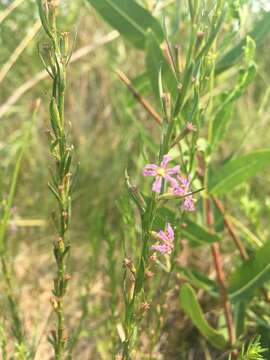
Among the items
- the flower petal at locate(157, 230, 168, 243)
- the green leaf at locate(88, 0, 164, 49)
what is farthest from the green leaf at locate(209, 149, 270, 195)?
the flower petal at locate(157, 230, 168, 243)

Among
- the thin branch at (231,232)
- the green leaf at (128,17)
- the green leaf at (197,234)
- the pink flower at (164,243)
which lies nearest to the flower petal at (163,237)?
the pink flower at (164,243)

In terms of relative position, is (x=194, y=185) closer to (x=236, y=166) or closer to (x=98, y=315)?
(x=236, y=166)

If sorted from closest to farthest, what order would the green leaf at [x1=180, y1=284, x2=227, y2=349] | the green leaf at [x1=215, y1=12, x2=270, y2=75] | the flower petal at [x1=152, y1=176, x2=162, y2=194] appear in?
the flower petal at [x1=152, y1=176, x2=162, y2=194], the green leaf at [x1=180, y1=284, x2=227, y2=349], the green leaf at [x1=215, y1=12, x2=270, y2=75]

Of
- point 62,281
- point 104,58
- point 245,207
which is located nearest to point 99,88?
point 104,58

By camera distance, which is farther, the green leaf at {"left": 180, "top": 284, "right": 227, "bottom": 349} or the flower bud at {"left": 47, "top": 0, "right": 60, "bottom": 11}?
the green leaf at {"left": 180, "top": 284, "right": 227, "bottom": 349}

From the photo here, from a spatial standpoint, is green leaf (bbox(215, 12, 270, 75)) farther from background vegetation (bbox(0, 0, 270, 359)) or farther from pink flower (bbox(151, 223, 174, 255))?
pink flower (bbox(151, 223, 174, 255))

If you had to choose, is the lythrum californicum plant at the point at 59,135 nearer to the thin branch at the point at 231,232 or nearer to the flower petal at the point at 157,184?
the flower petal at the point at 157,184

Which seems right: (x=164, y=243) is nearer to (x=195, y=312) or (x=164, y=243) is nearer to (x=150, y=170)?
(x=150, y=170)
